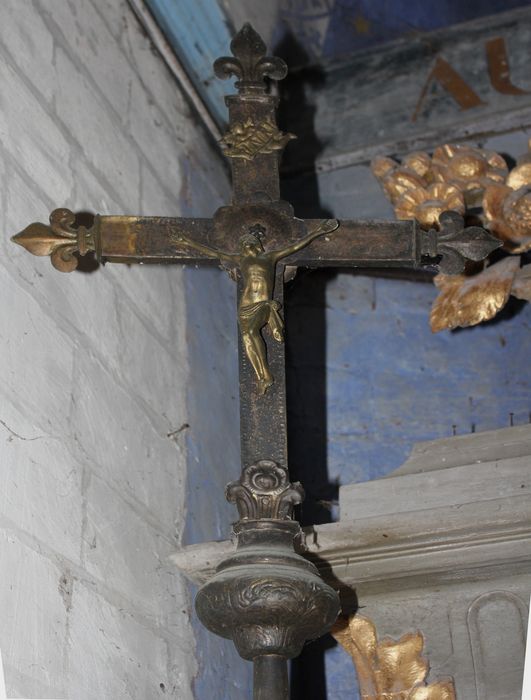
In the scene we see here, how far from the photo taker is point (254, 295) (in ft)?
4.67

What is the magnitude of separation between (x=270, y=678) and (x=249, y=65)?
765 millimetres

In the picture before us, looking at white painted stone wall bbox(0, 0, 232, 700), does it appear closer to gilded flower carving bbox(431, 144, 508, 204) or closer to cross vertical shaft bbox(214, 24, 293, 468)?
cross vertical shaft bbox(214, 24, 293, 468)

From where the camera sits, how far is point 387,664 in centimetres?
174

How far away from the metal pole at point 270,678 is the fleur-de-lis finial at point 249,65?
→ 72 centimetres

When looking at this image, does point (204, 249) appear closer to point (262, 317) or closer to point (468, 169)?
point (262, 317)

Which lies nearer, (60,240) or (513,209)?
(60,240)

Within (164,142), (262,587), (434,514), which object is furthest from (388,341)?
(262,587)

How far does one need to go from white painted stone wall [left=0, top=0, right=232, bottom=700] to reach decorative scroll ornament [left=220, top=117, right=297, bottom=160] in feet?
1.01

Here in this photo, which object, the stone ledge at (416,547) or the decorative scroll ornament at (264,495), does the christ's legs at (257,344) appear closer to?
the decorative scroll ornament at (264,495)

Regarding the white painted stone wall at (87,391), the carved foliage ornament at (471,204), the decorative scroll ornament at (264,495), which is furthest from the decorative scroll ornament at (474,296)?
the decorative scroll ornament at (264,495)

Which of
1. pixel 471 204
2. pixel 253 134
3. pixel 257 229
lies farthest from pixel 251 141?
pixel 471 204

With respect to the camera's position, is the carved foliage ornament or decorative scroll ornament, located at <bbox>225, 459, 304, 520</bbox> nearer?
decorative scroll ornament, located at <bbox>225, 459, 304, 520</bbox>

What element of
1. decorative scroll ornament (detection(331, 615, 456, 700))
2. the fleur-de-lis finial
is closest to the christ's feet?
the fleur-de-lis finial

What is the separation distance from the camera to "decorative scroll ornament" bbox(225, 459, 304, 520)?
49.6 inches
